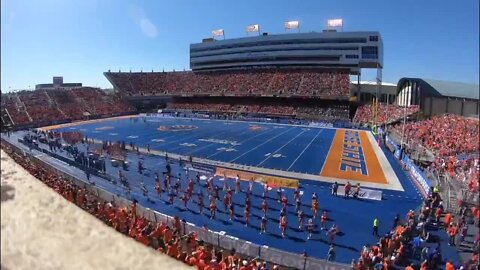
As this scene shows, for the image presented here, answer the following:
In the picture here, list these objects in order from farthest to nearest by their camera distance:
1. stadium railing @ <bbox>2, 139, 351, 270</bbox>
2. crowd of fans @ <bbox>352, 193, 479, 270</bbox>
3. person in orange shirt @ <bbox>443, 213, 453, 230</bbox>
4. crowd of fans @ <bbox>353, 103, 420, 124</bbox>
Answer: crowd of fans @ <bbox>353, 103, 420, 124</bbox>
person in orange shirt @ <bbox>443, 213, 453, 230</bbox>
crowd of fans @ <bbox>352, 193, 479, 270</bbox>
stadium railing @ <bbox>2, 139, 351, 270</bbox>

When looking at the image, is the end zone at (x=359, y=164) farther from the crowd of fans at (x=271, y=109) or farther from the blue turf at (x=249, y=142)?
the crowd of fans at (x=271, y=109)

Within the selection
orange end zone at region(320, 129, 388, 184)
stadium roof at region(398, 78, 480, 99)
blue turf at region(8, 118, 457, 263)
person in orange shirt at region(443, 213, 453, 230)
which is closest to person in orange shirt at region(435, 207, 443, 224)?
person in orange shirt at region(443, 213, 453, 230)

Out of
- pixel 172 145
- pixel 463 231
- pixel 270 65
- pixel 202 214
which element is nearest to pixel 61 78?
pixel 270 65

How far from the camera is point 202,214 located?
15.2 m

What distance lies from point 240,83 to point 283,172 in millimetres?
48527

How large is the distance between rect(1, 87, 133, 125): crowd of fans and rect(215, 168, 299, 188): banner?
37118 mm

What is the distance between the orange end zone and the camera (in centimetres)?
2141

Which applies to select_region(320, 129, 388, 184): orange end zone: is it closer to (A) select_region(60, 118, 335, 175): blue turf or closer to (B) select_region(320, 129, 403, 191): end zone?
(B) select_region(320, 129, 403, 191): end zone

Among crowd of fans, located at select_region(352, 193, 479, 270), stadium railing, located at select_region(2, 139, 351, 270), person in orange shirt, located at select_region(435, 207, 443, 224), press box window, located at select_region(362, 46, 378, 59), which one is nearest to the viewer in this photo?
stadium railing, located at select_region(2, 139, 351, 270)

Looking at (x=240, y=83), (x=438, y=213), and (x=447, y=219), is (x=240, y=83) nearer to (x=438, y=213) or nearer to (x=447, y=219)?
(x=438, y=213)

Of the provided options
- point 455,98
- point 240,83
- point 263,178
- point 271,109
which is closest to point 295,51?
point 240,83

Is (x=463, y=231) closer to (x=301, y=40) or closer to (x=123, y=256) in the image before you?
(x=123, y=256)

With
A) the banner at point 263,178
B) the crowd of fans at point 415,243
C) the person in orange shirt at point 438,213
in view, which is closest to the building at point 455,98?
the crowd of fans at point 415,243

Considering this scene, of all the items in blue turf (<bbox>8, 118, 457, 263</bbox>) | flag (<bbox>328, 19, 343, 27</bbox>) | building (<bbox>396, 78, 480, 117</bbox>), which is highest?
flag (<bbox>328, 19, 343, 27</bbox>)
